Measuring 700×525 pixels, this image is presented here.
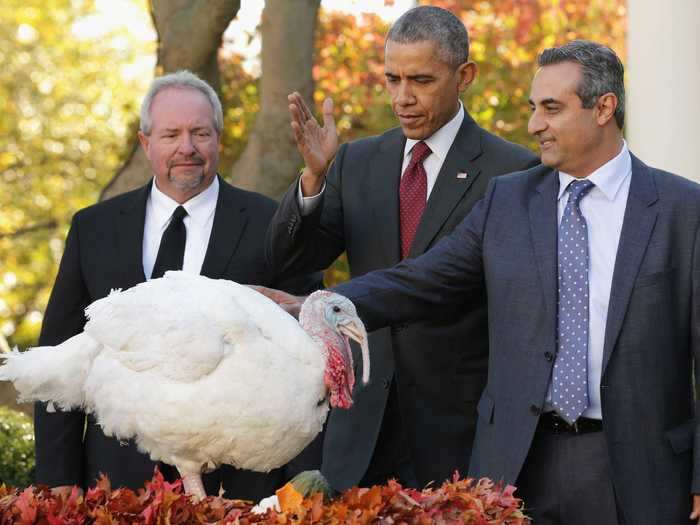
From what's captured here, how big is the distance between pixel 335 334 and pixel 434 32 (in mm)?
1790

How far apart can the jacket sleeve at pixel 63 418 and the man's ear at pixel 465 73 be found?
1.80 meters

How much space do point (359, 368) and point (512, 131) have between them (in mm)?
8117

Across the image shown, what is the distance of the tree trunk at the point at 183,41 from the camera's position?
866 centimetres

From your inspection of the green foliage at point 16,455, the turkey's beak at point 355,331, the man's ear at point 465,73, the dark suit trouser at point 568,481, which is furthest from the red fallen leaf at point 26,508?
the green foliage at point 16,455

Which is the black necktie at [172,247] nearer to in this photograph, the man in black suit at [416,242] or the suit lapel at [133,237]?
the suit lapel at [133,237]

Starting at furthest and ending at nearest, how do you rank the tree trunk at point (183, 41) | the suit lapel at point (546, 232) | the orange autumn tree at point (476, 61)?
the orange autumn tree at point (476, 61) < the tree trunk at point (183, 41) < the suit lapel at point (546, 232)

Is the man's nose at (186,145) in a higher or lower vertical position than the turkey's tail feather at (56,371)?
higher

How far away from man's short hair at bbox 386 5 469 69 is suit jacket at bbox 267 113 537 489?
37 cm

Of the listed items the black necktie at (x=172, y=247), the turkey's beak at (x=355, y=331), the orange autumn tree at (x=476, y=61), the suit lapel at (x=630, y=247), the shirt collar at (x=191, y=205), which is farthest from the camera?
the orange autumn tree at (x=476, y=61)

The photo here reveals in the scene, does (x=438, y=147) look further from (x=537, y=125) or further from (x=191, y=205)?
(x=191, y=205)

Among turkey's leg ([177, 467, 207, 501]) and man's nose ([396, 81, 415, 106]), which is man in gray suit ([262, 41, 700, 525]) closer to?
man's nose ([396, 81, 415, 106])

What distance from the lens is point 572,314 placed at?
16.2 ft

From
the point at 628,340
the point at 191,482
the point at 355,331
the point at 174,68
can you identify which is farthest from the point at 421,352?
the point at 174,68

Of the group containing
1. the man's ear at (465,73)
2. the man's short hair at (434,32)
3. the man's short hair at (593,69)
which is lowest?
the man's short hair at (593,69)
